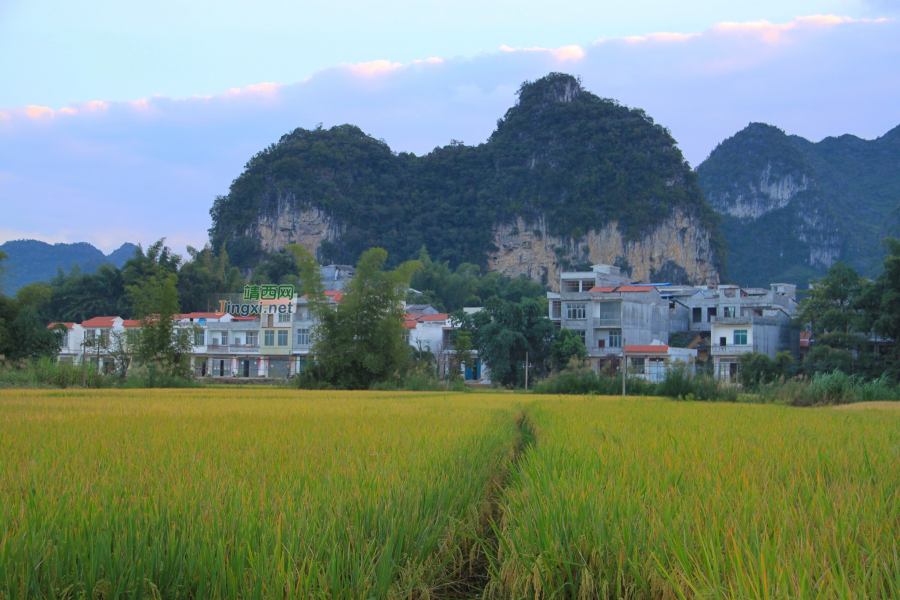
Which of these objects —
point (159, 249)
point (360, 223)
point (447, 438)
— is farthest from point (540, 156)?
point (447, 438)

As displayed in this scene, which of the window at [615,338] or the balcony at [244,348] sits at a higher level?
the window at [615,338]

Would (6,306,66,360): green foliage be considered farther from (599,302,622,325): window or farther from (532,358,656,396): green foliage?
(599,302,622,325): window

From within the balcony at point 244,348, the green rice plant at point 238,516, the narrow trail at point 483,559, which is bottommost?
the narrow trail at point 483,559

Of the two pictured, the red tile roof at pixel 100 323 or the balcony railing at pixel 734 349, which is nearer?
the balcony railing at pixel 734 349

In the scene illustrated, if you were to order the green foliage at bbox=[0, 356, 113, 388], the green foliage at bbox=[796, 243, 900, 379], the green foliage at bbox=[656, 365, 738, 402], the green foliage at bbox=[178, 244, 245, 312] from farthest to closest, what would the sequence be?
the green foliage at bbox=[178, 244, 245, 312], the green foliage at bbox=[796, 243, 900, 379], the green foliage at bbox=[0, 356, 113, 388], the green foliage at bbox=[656, 365, 738, 402]

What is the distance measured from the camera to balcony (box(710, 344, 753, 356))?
118ft

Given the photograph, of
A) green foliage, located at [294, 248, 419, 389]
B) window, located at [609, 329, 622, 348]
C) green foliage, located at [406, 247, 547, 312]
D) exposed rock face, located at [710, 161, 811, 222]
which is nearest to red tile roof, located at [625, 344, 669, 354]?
window, located at [609, 329, 622, 348]

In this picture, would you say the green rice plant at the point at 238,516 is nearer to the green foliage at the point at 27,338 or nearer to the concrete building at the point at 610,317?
the green foliage at the point at 27,338

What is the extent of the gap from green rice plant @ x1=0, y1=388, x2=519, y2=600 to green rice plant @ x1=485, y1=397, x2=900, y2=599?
0.37 metres

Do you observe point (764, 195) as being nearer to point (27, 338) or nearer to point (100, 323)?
point (100, 323)

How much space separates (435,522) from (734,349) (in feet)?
120

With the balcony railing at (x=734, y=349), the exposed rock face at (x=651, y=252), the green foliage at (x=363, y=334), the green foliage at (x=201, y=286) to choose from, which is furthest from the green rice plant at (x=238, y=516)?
the exposed rock face at (x=651, y=252)

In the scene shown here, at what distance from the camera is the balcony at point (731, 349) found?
36.0 meters

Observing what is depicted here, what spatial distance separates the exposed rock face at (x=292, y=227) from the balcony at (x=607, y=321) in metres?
54.7
